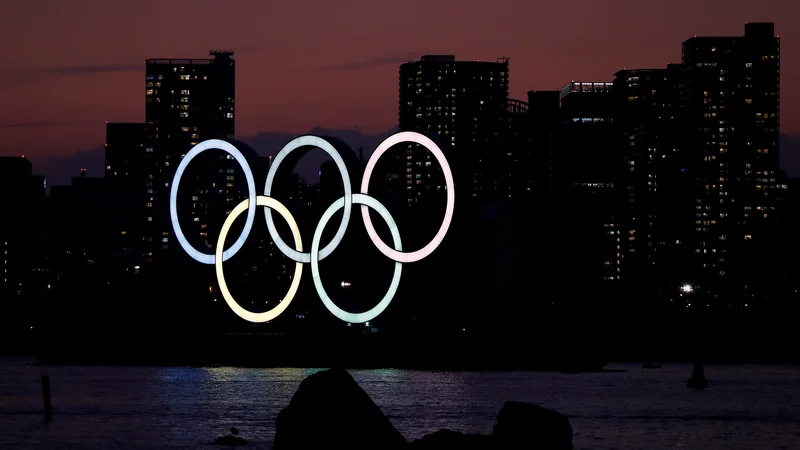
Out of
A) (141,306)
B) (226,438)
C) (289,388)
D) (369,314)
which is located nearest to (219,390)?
(289,388)

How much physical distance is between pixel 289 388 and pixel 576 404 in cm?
1885

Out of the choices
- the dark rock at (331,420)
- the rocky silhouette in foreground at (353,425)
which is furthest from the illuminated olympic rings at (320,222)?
the dark rock at (331,420)

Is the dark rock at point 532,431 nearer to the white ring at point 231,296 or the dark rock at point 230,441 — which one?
the dark rock at point 230,441

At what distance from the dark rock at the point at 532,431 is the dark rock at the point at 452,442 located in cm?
49

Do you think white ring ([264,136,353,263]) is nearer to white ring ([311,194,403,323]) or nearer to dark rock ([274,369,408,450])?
white ring ([311,194,403,323])

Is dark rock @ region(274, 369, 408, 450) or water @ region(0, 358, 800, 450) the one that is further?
water @ region(0, 358, 800, 450)

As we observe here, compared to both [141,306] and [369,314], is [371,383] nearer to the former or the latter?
[369,314]

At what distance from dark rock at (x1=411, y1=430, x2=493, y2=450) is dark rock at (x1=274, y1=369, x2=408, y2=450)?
107 centimetres

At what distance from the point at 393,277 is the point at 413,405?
707 inches

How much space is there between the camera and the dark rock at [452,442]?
154 feet

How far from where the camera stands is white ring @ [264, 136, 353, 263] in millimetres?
91938

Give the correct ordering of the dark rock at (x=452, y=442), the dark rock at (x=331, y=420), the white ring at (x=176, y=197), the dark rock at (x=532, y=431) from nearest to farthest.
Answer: the dark rock at (x=331, y=420), the dark rock at (x=532, y=431), the dark rock at (x=452, y=442), the white ring at (x=176, y=197)

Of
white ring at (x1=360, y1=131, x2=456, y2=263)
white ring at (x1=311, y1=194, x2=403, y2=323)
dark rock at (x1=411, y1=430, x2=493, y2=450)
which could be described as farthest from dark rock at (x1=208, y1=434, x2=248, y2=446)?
white ring at (x1=311, y1=194, x2=403, y2=323)

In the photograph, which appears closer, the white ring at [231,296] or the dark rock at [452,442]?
the dark rock at [452,442]
